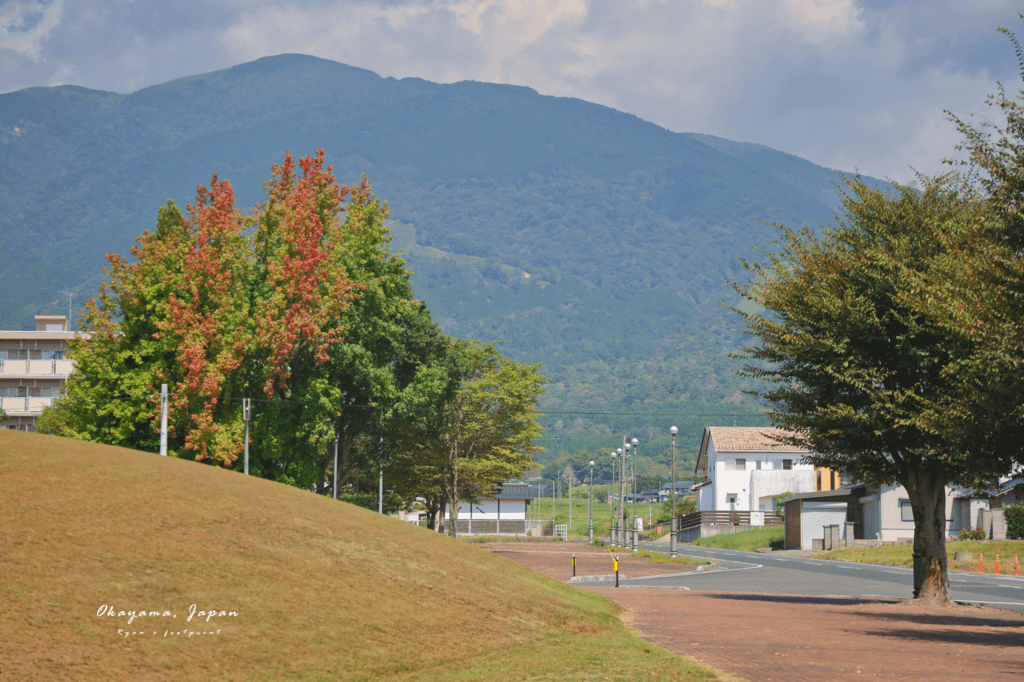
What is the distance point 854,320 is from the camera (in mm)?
27562

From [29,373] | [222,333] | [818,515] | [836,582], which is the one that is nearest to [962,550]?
[836,582]

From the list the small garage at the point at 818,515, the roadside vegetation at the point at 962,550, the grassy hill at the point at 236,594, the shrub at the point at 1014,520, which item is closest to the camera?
the grassy hill at the point at 236,594

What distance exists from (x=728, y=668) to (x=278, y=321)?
3051 centimetres

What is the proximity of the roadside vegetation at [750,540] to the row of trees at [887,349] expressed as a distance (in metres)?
53.6

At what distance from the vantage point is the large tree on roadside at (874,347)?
27.0m

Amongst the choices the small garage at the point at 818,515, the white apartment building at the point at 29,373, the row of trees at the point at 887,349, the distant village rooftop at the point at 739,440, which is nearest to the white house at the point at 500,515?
the distant village rooftop at the point at 739,440

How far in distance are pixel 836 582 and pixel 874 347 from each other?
1636 centimetres

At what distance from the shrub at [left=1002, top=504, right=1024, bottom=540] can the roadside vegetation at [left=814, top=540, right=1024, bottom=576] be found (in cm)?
293

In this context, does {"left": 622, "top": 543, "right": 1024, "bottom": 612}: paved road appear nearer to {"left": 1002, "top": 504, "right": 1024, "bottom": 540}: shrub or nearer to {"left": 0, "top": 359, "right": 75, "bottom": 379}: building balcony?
{"left": 1002, "top": 504, "right": 1024, "bottom": 540}: shrub

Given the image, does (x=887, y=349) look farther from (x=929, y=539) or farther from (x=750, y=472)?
(x=750, y=472)

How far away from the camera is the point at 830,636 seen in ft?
67.5

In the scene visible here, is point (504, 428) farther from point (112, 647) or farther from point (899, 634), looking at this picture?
point (112, 647)

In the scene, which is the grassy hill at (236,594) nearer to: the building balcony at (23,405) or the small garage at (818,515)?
the small garage at (818,515)

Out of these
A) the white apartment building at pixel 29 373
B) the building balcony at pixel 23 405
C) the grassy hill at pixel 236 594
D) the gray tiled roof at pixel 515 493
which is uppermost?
the white apartment building at pixel 29 373
